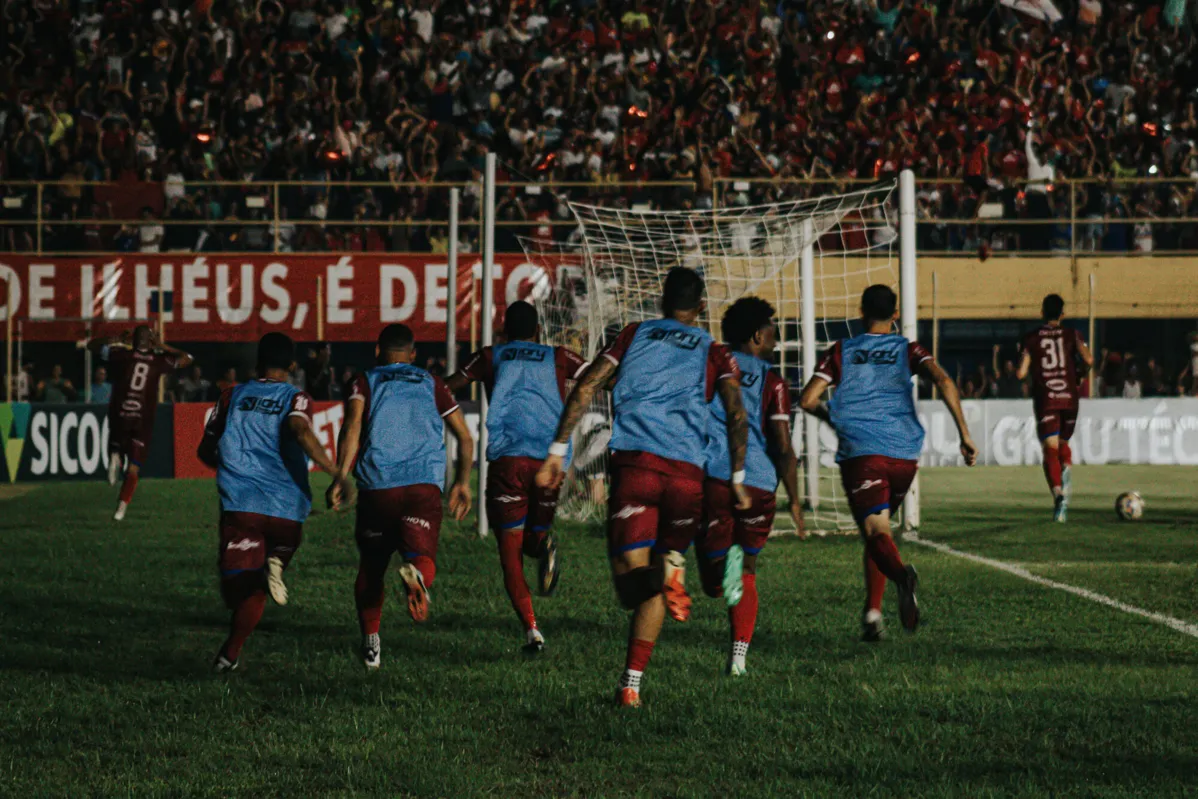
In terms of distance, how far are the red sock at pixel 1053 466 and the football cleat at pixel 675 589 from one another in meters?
10.2

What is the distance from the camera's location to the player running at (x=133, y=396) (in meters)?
16.9

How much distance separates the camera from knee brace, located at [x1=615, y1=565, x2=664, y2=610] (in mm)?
6410

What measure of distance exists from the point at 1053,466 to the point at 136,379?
10.1m

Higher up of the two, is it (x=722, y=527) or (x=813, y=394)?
(x=813, y=394)

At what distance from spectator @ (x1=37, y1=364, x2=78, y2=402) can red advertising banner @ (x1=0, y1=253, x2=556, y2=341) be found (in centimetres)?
63

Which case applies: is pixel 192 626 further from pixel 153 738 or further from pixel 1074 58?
pixel 1074 58

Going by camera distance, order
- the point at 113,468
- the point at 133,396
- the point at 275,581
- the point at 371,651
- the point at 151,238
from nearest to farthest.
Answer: the point at 275,581 → the point at 371,651 → the point at 133,396 → the point at 113,468 → the point at 151,238

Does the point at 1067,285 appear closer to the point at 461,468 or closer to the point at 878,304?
the point at 878,304

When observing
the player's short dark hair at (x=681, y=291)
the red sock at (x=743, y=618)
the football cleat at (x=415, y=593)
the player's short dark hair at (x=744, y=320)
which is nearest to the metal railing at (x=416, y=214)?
the player's short dark hair at (x=744, y=320)

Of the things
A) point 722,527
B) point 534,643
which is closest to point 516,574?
point 534,643

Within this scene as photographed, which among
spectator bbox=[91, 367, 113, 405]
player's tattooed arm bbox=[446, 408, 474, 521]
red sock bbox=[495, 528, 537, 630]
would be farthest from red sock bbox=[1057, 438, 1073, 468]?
spectator bbox=[91, 367, 113, 405]

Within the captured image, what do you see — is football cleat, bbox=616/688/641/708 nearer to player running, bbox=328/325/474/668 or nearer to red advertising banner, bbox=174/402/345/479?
player running, bbox=328/325/474/668

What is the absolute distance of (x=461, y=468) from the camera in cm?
788

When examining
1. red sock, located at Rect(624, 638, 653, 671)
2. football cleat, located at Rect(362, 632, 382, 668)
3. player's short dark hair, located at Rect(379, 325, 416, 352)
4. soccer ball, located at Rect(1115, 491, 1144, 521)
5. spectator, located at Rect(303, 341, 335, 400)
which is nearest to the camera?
red sock, located at Rect(624, 638, 653, 671)
